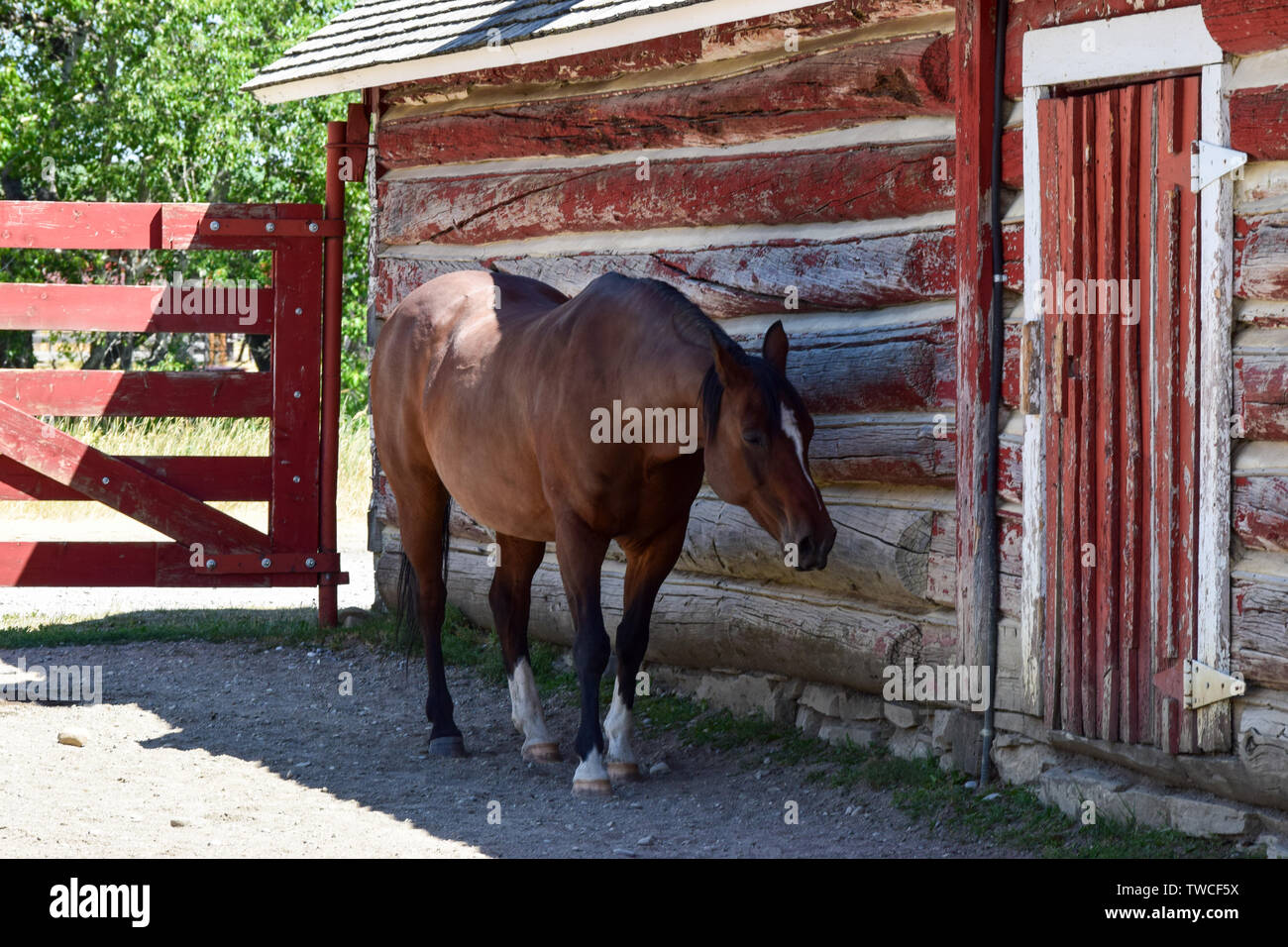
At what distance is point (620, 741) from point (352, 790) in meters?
1.13

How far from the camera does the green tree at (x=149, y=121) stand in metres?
20.2

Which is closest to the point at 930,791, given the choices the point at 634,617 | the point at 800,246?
the point at 634,617

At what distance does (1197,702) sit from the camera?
15.1 ft

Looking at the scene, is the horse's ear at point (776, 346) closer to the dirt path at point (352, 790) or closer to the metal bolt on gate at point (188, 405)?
the dirt path at point (352, 790)

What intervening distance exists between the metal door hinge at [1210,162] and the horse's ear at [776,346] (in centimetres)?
160

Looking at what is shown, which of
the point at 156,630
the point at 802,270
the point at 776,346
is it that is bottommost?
the point at 156,630

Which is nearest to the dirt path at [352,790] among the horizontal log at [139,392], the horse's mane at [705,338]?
the horse's mane at [705,338]

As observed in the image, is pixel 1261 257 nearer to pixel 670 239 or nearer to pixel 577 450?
pixel 577 450

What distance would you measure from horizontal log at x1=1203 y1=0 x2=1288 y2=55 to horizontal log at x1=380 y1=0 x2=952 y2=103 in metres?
1.27

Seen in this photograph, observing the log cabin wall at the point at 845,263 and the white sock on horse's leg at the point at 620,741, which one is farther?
the white sock on horse's leg at the point at 620,741

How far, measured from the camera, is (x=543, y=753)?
6.28 meters

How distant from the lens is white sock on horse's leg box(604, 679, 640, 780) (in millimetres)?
5938

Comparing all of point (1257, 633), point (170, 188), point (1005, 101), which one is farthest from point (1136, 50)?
point (170, 188)

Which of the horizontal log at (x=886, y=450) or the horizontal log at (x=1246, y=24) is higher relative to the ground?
the horizontal log at (x=1246, y=24)
